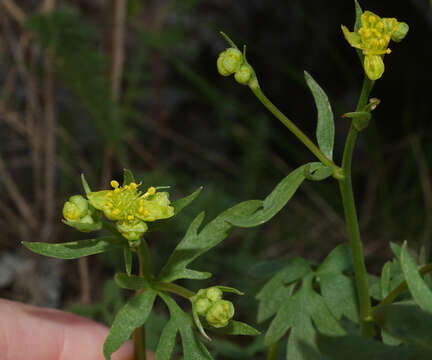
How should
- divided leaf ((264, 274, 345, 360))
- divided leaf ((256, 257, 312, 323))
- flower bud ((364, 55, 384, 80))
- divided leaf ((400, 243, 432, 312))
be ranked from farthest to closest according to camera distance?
divided leaf ((256, 257, 312, 323)) < divided leaf ((264, 274, 345, 360)) < flower bud ((364, 55, 384, 80)) < divided leaf ((400, 243, 432, 312))

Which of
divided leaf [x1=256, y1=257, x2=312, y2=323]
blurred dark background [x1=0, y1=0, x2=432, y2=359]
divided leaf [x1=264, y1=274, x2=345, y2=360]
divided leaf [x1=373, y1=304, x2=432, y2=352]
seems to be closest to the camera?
divided leaf [x1=373, y1=304, x2=432, y2=352]

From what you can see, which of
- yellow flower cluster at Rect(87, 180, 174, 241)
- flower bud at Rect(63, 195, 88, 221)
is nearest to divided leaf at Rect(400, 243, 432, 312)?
yellow flower cluster at Rect(87, 180, 174, 241)

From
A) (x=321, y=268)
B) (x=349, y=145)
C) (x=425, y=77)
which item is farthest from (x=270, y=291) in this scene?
(x=425, y=77)

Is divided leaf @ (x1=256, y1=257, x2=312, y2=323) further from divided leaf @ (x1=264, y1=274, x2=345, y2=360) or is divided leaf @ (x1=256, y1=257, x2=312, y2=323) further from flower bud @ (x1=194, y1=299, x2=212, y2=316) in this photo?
flower bud @ (x1=194, y1=299, x2=212, y2=316)

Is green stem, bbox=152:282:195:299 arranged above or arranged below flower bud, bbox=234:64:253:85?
below

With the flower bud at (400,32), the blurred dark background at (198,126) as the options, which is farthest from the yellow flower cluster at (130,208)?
the blurred dark background at (198,126)

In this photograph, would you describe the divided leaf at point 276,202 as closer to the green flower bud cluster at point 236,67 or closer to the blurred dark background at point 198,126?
the green flower bud cluster at point 236,67

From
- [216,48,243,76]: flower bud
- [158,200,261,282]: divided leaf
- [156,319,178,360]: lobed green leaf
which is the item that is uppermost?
[216,48,243,76]: flower bud
